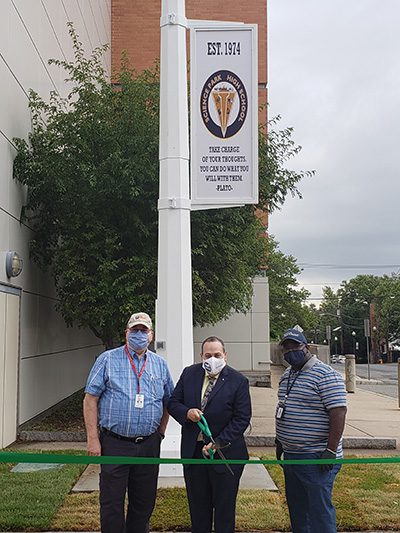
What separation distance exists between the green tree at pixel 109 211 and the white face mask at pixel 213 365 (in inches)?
238

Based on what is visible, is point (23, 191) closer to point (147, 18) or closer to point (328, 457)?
point (328, 457)

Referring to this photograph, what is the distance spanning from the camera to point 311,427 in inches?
196

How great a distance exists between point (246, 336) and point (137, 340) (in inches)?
821

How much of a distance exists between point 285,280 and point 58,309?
5038 centimetres

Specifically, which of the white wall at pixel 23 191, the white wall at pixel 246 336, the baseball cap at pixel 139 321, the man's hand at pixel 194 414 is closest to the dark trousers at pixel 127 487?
the man's hand at pixel 194 414

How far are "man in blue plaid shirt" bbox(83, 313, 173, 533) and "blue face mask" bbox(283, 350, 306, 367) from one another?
102 cm

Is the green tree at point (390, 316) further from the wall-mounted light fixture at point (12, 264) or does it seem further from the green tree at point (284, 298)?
the wall-mounted light fixture at point (12, 264)

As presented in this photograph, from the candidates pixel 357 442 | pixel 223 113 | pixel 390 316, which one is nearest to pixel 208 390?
pixel 223 113

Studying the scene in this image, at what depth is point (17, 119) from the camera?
11484 mm

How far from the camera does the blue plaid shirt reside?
16.6 ft

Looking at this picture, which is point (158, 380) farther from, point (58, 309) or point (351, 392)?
point (351, 392)

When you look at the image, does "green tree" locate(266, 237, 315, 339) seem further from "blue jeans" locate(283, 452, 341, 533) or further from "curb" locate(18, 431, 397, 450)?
"blue jeans" locate(283, 452, 341, 533)

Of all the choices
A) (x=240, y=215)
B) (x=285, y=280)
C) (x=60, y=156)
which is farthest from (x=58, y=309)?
(x=285, y=280)

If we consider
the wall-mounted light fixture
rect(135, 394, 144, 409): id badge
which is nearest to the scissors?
rect(135, 394, 144, 409): id badge
